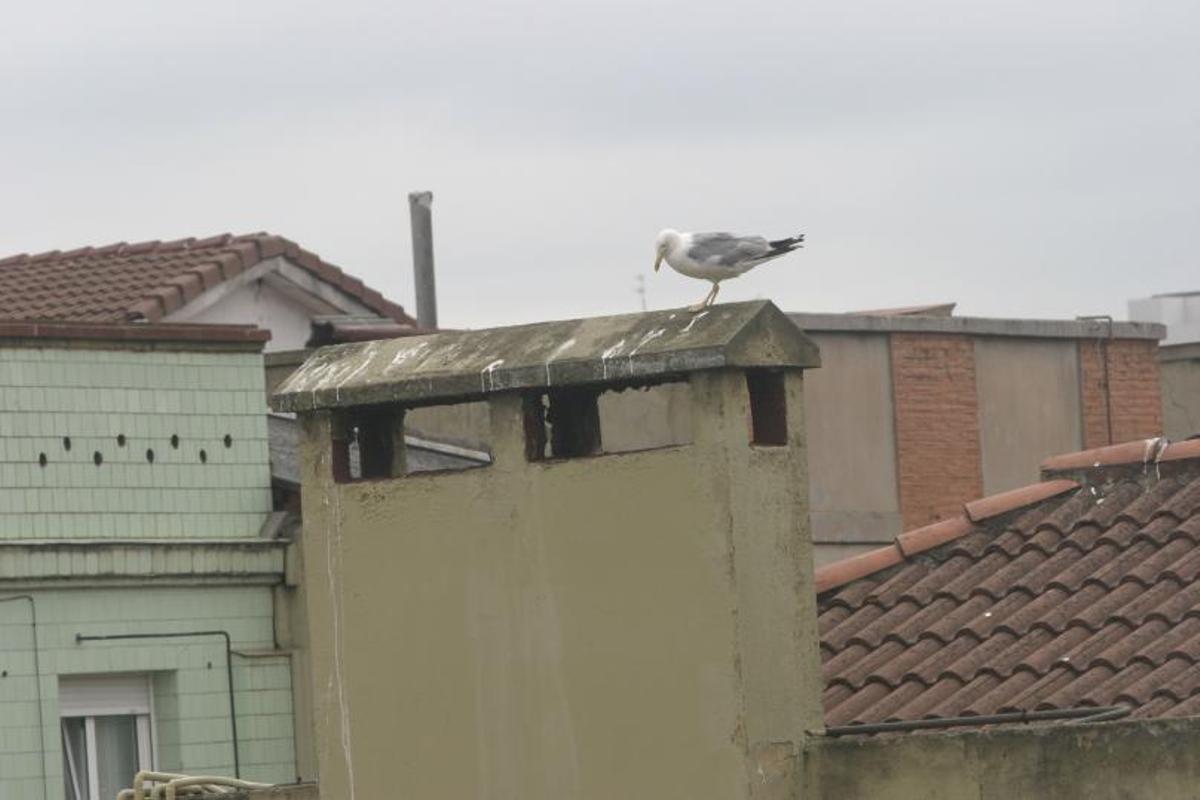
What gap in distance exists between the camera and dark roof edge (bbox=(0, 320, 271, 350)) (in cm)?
2234

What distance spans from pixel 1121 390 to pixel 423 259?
296 inches

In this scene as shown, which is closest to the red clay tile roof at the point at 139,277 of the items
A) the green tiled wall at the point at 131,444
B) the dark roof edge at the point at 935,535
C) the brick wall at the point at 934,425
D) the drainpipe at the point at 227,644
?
the green tiled wall at the point at 131,444

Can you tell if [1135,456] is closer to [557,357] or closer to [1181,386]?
[557,357]

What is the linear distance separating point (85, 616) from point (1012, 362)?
10.9 metres

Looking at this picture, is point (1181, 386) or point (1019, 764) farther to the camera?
point (1181, 386)

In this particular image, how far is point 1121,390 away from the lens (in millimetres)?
30891

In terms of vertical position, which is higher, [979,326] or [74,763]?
[979,326]

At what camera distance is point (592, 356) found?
1127 centimetres

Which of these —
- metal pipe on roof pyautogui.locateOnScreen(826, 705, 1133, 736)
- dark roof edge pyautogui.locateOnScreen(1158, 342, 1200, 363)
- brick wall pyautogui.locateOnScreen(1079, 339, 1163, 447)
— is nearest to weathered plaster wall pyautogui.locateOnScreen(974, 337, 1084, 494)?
brick wall pyautogui.locateOnScreen(1079, 339, 1163, 447)

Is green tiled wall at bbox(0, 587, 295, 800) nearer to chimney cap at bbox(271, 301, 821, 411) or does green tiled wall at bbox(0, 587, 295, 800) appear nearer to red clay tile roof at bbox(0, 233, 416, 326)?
red clay tile roof at bbox(0, 233, 416, 326)

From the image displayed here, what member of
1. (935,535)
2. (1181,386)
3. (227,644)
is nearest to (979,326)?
(1181,386)

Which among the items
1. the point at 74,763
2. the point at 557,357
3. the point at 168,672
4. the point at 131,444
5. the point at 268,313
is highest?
the point at 268,313

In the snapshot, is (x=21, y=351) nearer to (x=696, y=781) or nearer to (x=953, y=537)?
(x=953, y=537)

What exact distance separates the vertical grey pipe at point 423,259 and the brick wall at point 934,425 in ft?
18.4
